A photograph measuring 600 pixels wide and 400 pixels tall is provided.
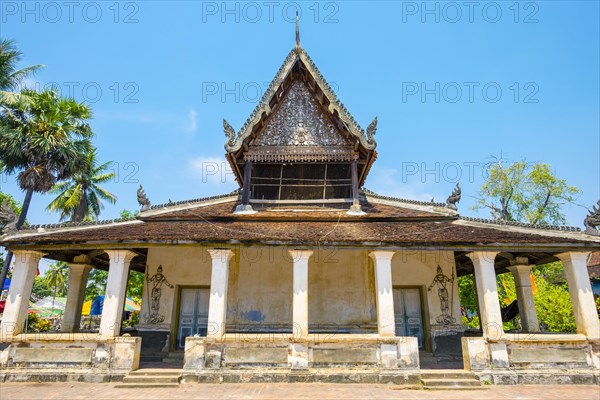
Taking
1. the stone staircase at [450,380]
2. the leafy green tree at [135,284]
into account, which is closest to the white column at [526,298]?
the stone staircase at [450,380]

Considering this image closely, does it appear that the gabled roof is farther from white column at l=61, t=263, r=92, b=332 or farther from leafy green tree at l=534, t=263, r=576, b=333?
leafy green tree at l=534, t=263, r=576, b=333

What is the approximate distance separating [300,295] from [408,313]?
497 cm

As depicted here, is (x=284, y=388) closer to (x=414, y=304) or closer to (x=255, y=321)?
(x=255, y=321)

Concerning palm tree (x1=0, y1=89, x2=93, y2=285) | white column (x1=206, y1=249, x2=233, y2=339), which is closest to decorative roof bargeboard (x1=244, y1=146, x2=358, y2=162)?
white column (x1=206, y1=249, x2=233, y2=339)

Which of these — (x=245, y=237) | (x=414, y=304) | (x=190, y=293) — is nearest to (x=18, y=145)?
(x=190, y=293)

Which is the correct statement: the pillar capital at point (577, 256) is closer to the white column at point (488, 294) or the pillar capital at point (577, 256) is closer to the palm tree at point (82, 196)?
the white column at point (488, 294)

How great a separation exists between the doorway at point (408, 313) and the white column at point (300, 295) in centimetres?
442

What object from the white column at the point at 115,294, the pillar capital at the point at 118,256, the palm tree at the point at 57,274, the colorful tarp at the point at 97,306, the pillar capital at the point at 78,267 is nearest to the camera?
the white column at the point at 115,294

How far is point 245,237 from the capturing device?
32.4 feet

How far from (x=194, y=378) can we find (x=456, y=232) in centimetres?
821

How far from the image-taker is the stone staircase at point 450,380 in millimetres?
8617

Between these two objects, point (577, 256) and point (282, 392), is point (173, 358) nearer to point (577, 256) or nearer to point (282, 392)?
point (282, 392)

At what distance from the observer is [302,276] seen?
9859 millimetres

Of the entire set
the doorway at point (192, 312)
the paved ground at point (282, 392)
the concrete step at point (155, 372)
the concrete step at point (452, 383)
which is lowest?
the paved ground at point (282, 392)
